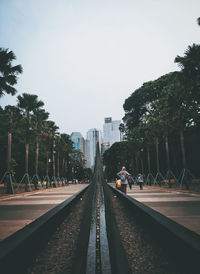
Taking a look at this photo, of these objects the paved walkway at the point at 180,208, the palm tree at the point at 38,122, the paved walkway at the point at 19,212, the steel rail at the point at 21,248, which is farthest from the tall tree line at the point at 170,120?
the palm tree at the point at 38,122

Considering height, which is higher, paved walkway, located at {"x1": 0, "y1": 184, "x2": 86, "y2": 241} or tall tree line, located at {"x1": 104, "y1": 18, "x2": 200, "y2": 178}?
tall tree line, located at {"x1": 104, "y1": 18, "x2": 200, "y2": 178}

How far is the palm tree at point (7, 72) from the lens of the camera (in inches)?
739

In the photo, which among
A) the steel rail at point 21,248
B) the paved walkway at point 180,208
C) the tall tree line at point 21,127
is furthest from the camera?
the tall tree line at point 21,127

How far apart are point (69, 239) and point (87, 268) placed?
210 cm

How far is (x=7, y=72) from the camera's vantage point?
19.9 m

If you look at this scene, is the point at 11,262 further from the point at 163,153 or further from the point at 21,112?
the point at 163,153

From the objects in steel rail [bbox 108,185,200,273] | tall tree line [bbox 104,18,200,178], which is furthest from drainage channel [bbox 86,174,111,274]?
tall tree line [bbox 104,18,200,178]

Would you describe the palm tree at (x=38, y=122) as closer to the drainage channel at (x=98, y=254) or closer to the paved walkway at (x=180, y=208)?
the paved walkway at (x=180, y=208)

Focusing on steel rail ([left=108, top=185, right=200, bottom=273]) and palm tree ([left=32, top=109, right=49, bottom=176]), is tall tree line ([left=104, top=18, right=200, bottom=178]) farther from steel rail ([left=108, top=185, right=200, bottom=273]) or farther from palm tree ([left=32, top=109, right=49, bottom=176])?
palm tree ([left=32, top=109, right=49, bottom=176])

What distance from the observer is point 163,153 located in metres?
44.5

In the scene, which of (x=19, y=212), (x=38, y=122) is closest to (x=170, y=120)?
(x=38, y=122)

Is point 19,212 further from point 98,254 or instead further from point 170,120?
Result: point 170,120

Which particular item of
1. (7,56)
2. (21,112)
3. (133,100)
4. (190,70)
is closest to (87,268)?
(190,70)

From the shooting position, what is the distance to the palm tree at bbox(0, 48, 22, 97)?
18781mm
